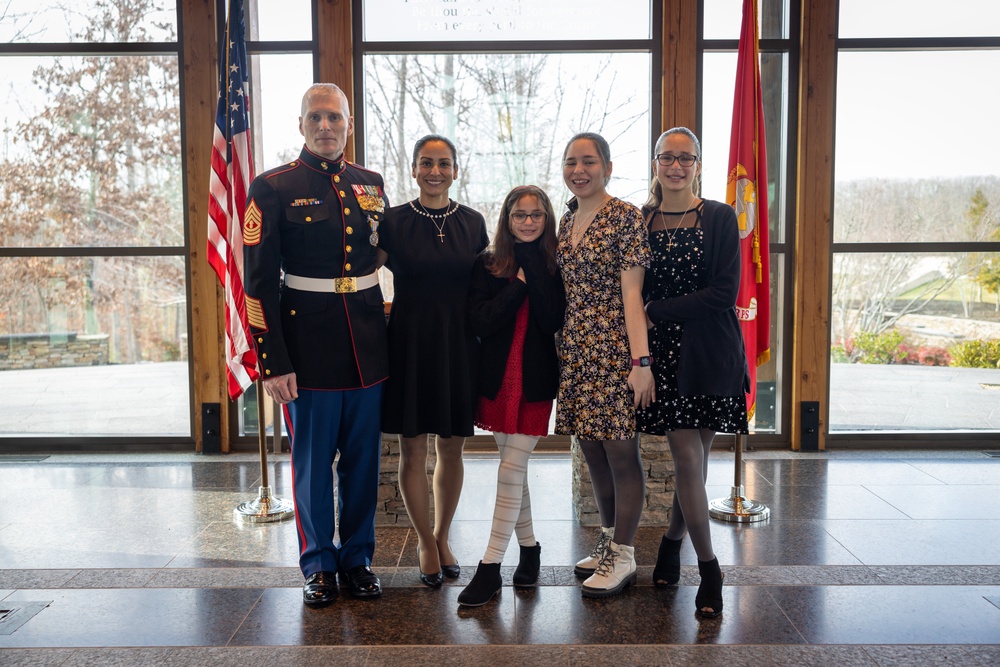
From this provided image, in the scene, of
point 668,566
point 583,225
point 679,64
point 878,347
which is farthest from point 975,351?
point 583,225

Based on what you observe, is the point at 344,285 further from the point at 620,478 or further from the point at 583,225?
the point at 620,478

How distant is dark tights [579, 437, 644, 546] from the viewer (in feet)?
8.69

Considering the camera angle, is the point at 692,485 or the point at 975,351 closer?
the point at 692,485

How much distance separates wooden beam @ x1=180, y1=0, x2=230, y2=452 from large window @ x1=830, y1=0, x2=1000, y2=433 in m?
3.68

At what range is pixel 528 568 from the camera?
2865 mm

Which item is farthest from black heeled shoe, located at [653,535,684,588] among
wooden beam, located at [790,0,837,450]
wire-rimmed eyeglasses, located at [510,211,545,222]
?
wooden beam, located at [790,0,837,450]

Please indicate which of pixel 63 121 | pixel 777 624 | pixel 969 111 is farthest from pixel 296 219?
pixel 969 111

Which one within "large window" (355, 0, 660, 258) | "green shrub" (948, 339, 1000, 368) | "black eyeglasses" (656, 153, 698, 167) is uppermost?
"large window" (355, 0, 660, 258)

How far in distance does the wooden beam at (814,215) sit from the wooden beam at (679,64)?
0.64m

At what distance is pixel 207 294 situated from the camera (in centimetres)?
480

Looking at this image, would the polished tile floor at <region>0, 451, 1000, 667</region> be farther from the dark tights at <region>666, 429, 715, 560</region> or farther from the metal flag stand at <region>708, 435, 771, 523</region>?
the dark tights at <region>666, 429, 715, 560</region>

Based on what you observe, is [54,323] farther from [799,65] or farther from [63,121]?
[799,65]

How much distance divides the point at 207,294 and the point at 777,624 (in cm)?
363

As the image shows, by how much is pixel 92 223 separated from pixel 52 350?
81 cm
